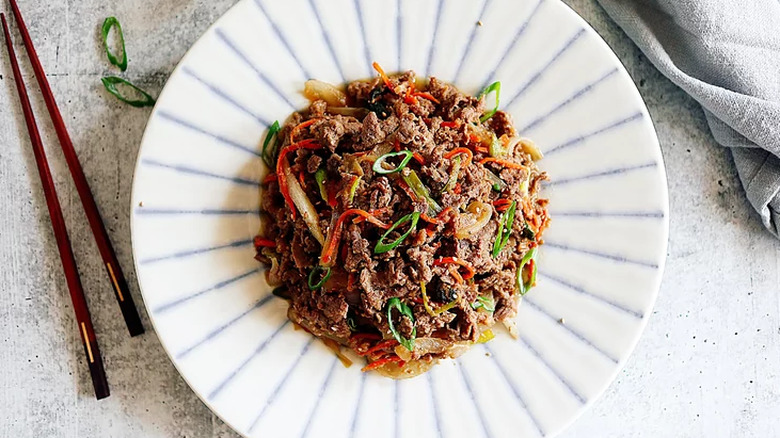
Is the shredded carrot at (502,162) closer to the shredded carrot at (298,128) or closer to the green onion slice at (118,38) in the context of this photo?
the shredded carrot at (298,128)

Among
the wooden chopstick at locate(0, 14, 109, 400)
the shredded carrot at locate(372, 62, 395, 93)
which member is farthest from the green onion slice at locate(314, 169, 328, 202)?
the wooden chopstick at locate(0, 14, 109, 400)

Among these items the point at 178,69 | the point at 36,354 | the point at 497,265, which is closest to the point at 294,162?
the point at 178,69

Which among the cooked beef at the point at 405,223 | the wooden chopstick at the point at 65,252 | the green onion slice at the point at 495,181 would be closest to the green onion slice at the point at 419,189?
the cooked beef at the point at 405,223

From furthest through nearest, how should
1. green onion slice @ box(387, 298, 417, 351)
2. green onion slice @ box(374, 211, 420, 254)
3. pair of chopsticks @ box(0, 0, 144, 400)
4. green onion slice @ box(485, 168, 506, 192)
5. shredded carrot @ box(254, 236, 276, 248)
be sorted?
pair of chopsticks @ box(0, 0, 144, 400), shredded carrot @ box(254, 236, 276, 248), green onion slice @ box(485, 168, 506, 192), green onion slice @ box(387, 298, 417, 351), green onion slice @ box(374, 211, 420, 254)

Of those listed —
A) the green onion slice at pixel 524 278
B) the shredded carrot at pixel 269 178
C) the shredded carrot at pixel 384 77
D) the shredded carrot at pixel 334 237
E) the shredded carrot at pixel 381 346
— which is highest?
the shredded carrot at pixel 384 77

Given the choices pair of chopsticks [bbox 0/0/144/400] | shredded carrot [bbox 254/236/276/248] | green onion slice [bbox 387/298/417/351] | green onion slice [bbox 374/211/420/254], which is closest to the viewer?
green onion slice [bbox 374/211/420/254]

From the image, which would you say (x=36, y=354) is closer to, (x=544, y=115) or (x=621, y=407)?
(x=544, y=115)

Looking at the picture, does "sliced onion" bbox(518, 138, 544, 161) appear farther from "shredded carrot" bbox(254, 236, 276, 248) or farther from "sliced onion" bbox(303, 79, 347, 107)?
"shredded carrot" bbox(254, 236, 276, 248)

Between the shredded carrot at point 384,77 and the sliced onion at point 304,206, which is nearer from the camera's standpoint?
the sliced onion at point 304,206
